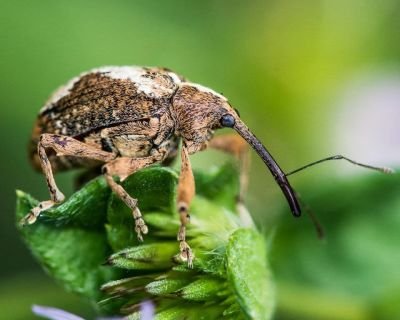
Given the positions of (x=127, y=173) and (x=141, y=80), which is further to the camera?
(x=141, y=80)

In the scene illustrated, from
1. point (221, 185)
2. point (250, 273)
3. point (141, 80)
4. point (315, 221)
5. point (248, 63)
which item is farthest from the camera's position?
point (248, 63)

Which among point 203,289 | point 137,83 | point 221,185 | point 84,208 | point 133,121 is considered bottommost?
point 203,289

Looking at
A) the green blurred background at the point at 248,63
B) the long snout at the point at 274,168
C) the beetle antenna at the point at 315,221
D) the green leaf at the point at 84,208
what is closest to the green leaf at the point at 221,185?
the long snout at the point at 274,168

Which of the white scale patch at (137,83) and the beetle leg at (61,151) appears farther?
the white scale patch at (137,83)

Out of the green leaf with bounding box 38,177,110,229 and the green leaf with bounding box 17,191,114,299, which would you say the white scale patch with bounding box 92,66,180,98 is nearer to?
the green leaf with bounding box 38,177,110,229

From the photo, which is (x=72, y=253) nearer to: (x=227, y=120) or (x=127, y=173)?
(x=127, y=173)

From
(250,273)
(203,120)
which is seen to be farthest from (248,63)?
(250,273)

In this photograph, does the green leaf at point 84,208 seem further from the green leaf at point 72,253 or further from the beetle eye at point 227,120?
the beetle eye at point 227,120
